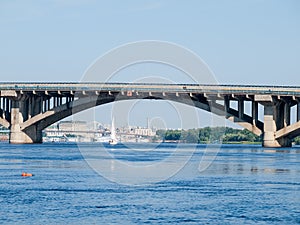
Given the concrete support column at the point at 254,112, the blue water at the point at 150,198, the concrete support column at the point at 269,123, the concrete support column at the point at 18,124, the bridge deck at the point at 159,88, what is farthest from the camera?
the concrete support column at the point at 18,124

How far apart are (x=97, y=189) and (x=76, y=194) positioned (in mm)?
3532

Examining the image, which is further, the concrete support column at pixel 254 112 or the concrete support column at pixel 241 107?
the concrete support column at pixel 254 112

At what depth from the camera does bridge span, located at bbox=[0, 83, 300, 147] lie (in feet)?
452

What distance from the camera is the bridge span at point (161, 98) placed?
5418 inches

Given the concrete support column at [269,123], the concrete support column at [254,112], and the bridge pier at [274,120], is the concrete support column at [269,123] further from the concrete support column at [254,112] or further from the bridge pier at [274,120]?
the concrete support column at [254,112]

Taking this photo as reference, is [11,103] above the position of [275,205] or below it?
above

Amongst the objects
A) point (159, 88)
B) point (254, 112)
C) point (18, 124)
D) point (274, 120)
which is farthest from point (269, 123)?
point (18, 124)

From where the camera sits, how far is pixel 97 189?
184 ft

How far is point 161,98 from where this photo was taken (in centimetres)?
14500

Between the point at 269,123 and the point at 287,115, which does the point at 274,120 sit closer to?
the point at 269,123

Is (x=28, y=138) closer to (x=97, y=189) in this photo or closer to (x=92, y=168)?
(x=92, y=168)

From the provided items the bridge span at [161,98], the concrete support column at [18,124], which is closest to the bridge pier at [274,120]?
the bridge span at [161,98]

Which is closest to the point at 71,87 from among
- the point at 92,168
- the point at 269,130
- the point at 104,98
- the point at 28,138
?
the point at 104,98

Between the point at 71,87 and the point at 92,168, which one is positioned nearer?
the point at 92,168
